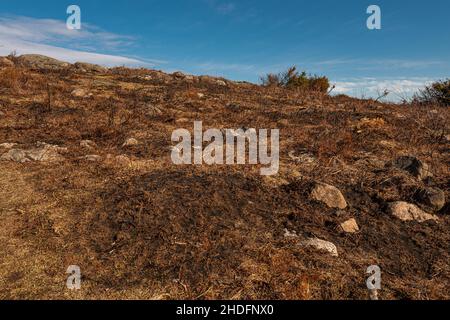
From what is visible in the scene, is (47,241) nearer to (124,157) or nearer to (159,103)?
(124,157)

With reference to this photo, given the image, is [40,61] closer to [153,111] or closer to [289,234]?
[153,111]

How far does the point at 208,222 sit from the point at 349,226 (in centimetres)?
183

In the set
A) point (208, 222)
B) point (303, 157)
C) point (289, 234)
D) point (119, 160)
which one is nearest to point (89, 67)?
point (119, 160)

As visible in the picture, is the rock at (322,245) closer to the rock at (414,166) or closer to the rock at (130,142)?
the rock at (414,166)

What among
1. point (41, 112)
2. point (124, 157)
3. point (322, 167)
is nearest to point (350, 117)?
point (322, 167)

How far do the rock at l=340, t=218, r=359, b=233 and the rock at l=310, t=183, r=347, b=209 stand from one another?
0.41 meters

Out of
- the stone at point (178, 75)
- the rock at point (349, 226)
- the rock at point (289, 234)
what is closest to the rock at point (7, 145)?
the rock at point (289, 234)

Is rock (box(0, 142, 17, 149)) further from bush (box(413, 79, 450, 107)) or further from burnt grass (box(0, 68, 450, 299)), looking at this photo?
bush (box(413, 79, 450, 107))

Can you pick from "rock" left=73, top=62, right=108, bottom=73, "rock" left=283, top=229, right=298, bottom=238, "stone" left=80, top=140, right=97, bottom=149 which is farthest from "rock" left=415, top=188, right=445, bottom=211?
"rock" left=73, top=62, right=108, bottom=73

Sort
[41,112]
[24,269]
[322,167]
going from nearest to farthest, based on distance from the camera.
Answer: [24,269] < [322,167] < [41,112]

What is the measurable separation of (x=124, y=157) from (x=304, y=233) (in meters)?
3.58

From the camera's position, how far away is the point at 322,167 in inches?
258

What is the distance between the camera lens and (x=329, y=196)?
5.27m

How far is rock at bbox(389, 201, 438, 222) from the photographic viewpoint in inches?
200
